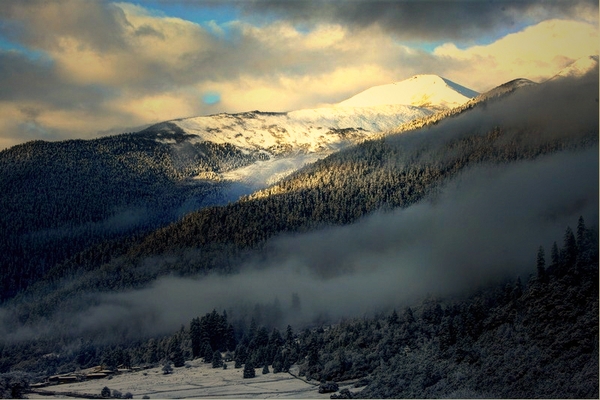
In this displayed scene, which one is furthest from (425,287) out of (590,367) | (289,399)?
(590,367)

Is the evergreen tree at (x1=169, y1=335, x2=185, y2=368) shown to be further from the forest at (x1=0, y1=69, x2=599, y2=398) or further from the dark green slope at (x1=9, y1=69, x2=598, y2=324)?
the dark green slope at (x1=9, y1=69, x2=598, y2=324)

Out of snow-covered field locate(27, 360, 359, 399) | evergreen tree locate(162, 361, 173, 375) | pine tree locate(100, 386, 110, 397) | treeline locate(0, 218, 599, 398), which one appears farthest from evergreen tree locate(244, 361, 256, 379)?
pine tree locate(100, 386, 110, 397)

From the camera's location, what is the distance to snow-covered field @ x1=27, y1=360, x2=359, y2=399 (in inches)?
3789

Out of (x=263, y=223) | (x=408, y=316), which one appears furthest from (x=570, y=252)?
(x=263, y=223)

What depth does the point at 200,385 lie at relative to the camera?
104 metres

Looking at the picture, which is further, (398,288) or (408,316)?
(398,288)

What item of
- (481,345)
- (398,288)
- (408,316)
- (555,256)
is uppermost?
(555,256)

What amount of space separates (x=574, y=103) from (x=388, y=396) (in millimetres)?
82002

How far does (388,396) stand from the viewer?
289ft

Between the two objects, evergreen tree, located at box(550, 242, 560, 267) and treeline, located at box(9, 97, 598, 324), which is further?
treeline, located at box(9, 97, 598, 324)

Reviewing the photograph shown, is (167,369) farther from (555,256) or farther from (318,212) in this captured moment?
(318,212)

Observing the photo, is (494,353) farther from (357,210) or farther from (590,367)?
(357,210)

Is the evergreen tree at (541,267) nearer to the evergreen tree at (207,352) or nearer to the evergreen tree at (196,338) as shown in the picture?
the evergreen tree at (207,352)

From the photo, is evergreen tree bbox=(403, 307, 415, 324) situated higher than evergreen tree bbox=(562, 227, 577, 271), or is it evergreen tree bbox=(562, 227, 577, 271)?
evergreen tree bbox=(562, 227, 577, 271)
